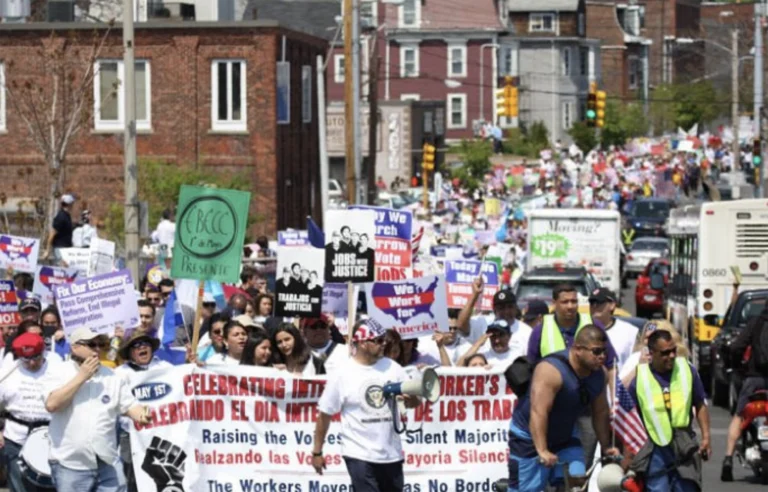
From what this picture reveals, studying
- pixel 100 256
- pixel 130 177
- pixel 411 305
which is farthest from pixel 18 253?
pixel 411 305

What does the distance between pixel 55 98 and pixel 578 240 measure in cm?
1242

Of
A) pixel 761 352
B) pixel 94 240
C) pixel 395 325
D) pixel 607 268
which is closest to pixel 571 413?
pixel 395 325

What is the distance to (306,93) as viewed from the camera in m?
53.2

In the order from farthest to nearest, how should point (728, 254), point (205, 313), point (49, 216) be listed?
point (49, 216)
point (728, 254)
point (205, 313)

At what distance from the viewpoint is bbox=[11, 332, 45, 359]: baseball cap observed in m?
12.4

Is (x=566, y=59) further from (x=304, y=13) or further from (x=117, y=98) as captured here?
(x=117, y=98)

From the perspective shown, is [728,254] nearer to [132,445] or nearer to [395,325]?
[395,325]

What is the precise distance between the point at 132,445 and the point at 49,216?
2020 centimetres

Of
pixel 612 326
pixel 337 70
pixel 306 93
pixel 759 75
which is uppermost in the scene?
pixel 337 70

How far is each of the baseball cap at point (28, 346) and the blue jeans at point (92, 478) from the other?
0.83m

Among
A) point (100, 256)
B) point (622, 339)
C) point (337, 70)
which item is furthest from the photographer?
point (337, 70)

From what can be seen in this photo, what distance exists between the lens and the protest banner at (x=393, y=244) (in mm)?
18797

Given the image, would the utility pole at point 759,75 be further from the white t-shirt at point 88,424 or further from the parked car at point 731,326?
the white t-shirt at point 88,424

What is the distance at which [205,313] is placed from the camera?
61.7ft
